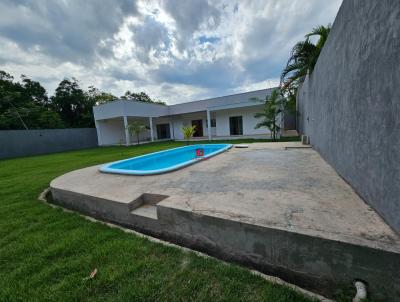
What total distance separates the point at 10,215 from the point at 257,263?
4.17m

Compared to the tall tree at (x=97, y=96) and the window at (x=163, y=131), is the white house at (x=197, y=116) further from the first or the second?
the tall tree at (x=97, y=96)

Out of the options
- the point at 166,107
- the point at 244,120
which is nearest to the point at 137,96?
the point at 166,107

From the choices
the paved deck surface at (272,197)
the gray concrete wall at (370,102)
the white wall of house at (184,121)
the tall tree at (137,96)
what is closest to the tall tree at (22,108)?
the tall tree at (137,96)

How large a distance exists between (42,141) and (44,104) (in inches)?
543

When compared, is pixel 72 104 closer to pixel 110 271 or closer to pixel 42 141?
pixel 42 141

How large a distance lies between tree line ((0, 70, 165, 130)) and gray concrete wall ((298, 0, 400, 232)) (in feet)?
90.4

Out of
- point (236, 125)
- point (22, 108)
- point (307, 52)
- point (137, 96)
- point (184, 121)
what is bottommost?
point (236, 125)

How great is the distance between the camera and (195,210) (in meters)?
2.01

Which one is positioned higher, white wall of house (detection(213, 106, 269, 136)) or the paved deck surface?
white wall of house (detection(213, 106, 269, 136))

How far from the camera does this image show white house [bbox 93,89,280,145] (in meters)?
14.1

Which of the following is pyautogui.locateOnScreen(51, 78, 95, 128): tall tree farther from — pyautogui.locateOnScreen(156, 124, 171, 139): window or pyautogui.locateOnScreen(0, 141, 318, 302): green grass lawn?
pyautogui.locateOnScreen(0, 141, 318, 302): green grass lawn

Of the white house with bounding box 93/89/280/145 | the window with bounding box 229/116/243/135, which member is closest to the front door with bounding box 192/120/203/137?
the white house with bounding box 93/89/280/145

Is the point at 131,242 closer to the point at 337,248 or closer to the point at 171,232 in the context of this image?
the point at 171,232

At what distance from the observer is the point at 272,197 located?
7.43 feet
